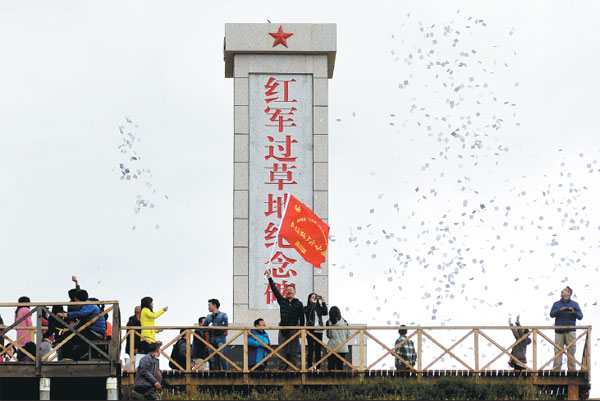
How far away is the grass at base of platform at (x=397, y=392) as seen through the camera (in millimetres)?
24328

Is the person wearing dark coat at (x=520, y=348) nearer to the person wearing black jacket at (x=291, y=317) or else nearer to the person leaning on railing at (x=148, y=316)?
the person wearing black jacket at (x=291, y=317)

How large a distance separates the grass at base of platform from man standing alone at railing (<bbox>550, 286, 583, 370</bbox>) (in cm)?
119

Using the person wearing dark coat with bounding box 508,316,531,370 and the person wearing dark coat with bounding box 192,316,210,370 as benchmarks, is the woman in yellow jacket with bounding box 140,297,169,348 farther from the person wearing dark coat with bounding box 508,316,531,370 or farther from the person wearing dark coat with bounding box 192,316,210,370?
the person wearing dark coat with bounding box 508,316,531,370

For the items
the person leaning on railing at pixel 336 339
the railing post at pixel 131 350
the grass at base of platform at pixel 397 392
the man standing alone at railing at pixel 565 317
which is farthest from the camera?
the man standing alone at railing at pixel 565 317

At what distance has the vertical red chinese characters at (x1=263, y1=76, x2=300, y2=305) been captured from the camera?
32.8 metres

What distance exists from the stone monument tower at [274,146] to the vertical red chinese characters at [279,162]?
2cm

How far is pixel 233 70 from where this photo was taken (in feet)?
112

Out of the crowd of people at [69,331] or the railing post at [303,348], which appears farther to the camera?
the railing post at [303,348]

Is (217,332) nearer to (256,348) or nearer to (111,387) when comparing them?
(256,348)

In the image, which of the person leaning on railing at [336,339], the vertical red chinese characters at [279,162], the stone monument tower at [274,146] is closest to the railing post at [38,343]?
the person leaning on railing at [336,339]

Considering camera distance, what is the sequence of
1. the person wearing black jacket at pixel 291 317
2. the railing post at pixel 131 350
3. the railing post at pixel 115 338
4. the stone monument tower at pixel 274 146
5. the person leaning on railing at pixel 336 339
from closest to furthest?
the railing post at pixel 115 338, the railing post at pixel 131 350, the person leaning on railing at pixel 336 339, the person wearing black jacket at pixel 291 317, the stone monument tower at pixel 274 146

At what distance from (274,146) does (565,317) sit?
9734 mm

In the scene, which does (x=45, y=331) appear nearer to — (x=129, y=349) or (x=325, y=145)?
(x=129, y=349)

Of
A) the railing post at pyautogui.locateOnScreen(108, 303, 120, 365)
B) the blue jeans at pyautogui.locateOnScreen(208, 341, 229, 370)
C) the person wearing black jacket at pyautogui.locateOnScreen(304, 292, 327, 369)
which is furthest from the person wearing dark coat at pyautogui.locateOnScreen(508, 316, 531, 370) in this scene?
the railing post at pyautogui.locateOnScreen(108, 303, 120, 365)
